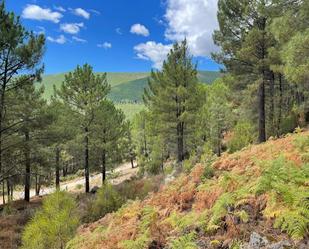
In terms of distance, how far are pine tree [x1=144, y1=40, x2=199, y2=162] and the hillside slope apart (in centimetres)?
1832

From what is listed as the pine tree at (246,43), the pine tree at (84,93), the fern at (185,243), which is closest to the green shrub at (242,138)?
the pine tree at (246,43)

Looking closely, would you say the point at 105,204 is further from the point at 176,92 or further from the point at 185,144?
the point at 185,144

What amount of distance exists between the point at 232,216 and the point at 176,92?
71.1 feet

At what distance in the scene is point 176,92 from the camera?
2792 centimetres

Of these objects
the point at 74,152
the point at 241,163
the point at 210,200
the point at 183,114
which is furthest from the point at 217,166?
the point at 74,152

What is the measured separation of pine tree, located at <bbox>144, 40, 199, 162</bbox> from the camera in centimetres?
2836

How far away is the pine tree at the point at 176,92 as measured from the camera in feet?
93.0

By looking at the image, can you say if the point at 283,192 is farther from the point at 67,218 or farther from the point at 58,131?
the point at 58,131

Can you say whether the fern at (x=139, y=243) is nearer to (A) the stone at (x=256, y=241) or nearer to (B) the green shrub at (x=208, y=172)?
(A) the stone at (x=256, y=241)

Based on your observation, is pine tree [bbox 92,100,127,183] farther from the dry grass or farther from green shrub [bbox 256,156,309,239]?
green shrub [bbox 256,156,309,239]

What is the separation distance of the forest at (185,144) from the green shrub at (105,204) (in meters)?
0.06

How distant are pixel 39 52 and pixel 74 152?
16737 millimetres

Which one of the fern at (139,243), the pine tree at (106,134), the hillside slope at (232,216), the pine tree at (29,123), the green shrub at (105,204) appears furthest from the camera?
the pine tree at (106,134)

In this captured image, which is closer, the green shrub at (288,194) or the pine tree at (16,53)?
the green shrub at (288,194)
